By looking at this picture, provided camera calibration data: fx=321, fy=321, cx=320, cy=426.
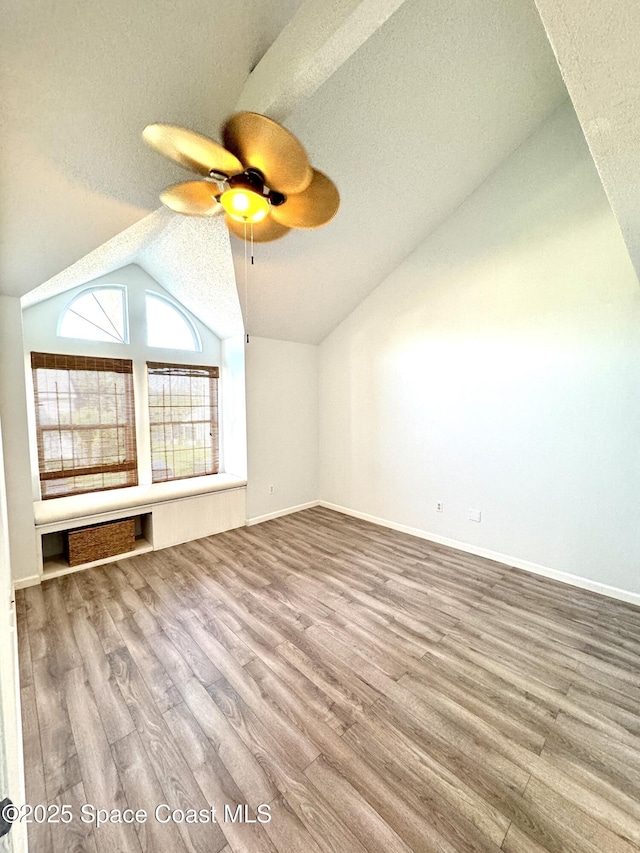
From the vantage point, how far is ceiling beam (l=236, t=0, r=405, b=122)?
128 centimetres

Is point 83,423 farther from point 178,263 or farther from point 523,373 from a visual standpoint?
point 523,373

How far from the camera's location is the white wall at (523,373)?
2539 millimetres

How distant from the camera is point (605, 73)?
3.91 ft

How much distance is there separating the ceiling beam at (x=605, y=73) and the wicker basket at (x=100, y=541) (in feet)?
13.8

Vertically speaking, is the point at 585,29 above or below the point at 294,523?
above

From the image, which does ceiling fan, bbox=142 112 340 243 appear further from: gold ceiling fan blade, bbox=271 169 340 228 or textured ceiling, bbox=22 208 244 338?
textured ceiling, bbox=22 208 244 338

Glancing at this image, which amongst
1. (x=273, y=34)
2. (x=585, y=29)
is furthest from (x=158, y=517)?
(x=585, y=29)

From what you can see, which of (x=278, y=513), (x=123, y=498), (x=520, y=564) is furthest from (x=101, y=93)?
(x=520, y=564)

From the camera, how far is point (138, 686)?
1753mm

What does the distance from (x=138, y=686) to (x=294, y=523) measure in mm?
2559

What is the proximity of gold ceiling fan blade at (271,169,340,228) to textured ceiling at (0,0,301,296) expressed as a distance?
28.0 inches

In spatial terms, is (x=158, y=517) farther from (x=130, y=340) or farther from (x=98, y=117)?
(x=98, y=117)

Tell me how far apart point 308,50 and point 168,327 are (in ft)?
10.5

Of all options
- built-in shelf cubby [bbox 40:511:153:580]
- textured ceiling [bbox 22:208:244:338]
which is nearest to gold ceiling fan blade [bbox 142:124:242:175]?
textured ceiling [bbox 22:208:244:338]
